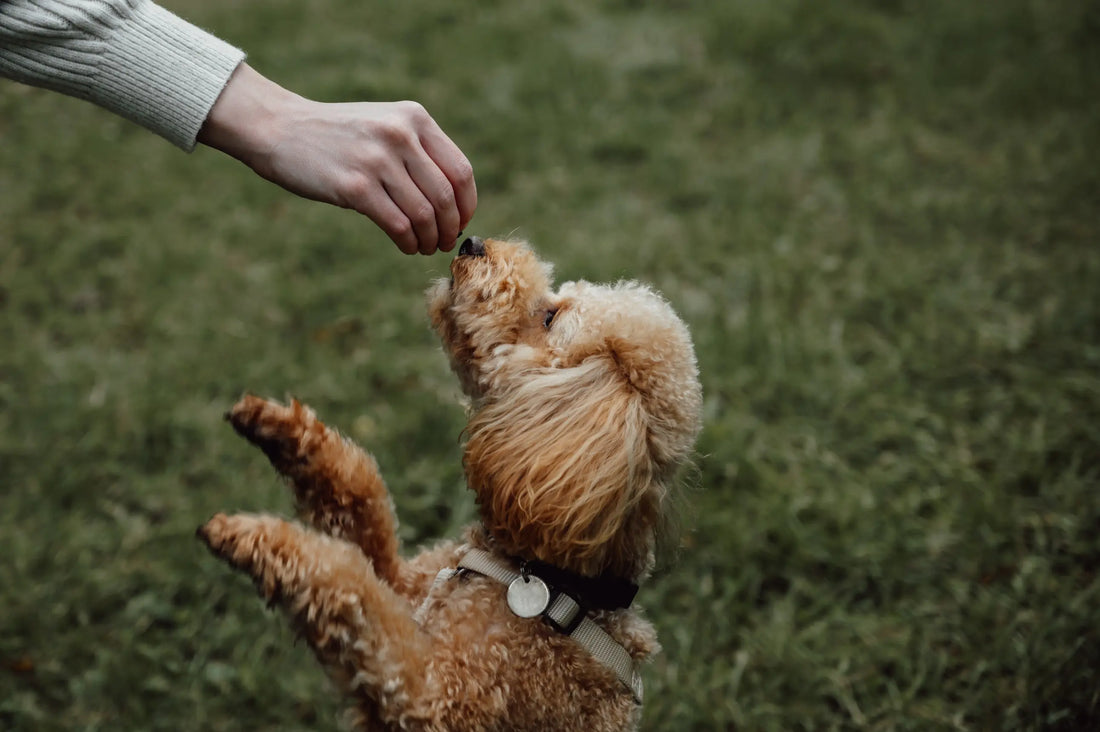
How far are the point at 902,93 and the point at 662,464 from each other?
4599mm

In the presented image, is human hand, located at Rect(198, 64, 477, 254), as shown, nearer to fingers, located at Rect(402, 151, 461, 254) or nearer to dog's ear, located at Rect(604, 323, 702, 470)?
fingers, located at Rect(402, 151, 461, 254)

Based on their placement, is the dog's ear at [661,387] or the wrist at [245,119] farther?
the dog's ear at [661,387]

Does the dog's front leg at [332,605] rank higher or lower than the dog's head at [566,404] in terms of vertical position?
lower

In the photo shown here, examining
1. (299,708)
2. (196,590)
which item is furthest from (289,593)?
(196,590)

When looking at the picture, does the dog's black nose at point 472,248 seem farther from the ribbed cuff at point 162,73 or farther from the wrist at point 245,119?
the ribbed cuff at point 162,73

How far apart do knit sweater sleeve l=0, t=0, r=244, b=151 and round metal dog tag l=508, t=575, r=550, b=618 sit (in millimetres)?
1183

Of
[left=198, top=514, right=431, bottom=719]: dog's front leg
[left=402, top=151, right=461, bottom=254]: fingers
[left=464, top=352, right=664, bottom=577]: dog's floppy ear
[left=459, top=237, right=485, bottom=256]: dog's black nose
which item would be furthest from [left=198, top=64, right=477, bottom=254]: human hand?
[left=198, top=514, right=431, bottom=719]: dog's front leg

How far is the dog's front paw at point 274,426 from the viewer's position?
1.92 m

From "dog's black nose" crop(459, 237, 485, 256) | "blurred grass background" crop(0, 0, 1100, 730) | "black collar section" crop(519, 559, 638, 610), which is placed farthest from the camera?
"blurred grass background" crop(0, 0, 1100, 730)

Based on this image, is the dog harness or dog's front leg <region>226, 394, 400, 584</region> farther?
dog's front leg <region>226, 394, 400, 584</region>

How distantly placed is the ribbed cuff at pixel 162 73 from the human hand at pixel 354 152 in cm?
3

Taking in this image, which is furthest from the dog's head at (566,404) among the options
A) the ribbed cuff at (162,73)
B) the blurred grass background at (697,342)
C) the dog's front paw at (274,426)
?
the blurred grass background at (697,342)

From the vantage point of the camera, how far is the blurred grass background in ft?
8.62

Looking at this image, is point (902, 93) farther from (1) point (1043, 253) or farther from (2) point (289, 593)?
(2) point (289, 593)
